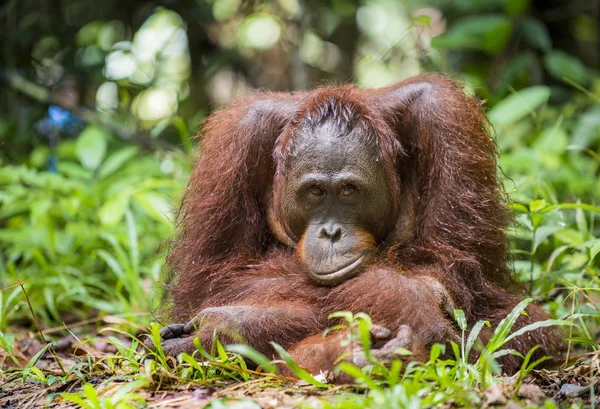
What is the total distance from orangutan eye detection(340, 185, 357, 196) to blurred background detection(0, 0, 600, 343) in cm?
88

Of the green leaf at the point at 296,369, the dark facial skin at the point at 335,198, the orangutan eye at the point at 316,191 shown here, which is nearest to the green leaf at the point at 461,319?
the dark facial skin at the point at 335,198

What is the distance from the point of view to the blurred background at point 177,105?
4.44 metres

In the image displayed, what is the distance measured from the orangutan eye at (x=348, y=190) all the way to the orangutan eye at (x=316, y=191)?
81 mm

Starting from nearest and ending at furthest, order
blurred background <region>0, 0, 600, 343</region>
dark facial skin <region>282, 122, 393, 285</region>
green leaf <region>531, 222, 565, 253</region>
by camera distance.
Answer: dark facial skin <region>282, 122, 393, 285</region> → green leaf <region>531, 222, 565, 253</region> → blurred background <region>0, 0, 600, 343</region>

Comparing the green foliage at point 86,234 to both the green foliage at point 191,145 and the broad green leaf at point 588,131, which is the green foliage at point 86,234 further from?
the broad green leaf at point 588,131

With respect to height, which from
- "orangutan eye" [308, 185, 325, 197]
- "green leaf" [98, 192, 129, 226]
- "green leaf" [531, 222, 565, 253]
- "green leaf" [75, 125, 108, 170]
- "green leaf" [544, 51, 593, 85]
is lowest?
"green leaf" [98, 192, 129, 226]

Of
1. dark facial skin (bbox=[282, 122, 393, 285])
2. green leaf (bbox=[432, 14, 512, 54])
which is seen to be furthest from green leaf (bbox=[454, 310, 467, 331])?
green leaf (bbox=[432, 14, 512, 54])

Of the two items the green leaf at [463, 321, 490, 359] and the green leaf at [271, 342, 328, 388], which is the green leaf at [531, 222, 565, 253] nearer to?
the green leaf at [463, 321, 490, 359]

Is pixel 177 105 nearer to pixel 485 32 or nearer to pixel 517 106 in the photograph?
pixel 485 32

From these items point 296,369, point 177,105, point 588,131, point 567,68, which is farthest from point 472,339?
point 177,105

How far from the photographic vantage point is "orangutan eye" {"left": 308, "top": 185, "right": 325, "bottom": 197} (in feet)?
10.2

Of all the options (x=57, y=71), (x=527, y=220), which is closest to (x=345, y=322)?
(x=527, y=220)

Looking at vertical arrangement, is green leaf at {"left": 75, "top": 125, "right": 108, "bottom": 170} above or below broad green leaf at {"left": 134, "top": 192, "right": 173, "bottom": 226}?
above

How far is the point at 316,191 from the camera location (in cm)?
310
